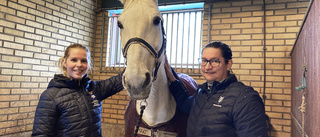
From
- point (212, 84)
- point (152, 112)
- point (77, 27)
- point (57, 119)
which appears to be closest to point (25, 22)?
point (77, 27)

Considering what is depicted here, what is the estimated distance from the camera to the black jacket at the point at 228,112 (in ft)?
3.29

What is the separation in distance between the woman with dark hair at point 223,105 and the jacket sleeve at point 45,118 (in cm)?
83

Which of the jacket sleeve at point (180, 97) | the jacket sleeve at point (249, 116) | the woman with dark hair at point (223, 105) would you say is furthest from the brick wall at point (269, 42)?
the jacket sleeve at point (249, 116)

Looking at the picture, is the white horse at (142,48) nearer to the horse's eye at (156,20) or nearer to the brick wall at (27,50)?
the horse's eye at (156,20)

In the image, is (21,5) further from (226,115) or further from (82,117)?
(226,115)

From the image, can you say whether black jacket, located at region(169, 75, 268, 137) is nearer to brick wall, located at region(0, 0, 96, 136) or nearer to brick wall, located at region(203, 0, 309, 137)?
brick wall, located at region(203, 0, 309, 137)

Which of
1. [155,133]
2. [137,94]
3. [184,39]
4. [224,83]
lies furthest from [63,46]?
[224,83]

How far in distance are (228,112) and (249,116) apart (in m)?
0.11

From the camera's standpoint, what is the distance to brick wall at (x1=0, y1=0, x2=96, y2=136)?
2.83 m

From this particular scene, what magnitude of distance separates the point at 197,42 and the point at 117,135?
88.9 inches

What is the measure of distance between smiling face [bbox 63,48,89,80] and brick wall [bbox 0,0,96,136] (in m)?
1.89

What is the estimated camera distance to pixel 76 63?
1479mm

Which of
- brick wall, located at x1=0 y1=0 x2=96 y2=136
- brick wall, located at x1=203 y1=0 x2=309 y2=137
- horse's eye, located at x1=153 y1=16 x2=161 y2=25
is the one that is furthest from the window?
horse's eye, located at x1=153 y1=16 x2=161 y2=25

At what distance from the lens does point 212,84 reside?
1.24 meters
